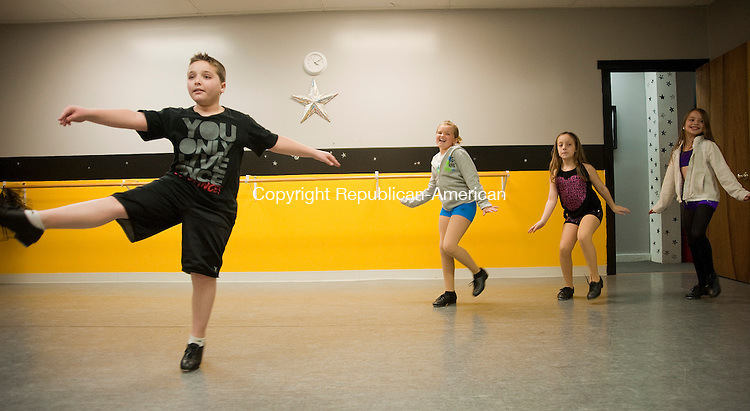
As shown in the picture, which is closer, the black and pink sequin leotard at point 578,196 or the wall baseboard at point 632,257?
the black and pink sequin leotard at point 578,196

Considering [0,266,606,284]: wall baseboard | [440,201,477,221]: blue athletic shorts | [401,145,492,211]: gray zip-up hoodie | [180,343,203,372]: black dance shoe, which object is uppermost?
[401,145,492,211]: gray zip-up hoodie

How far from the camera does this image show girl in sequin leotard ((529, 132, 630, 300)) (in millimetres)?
3600

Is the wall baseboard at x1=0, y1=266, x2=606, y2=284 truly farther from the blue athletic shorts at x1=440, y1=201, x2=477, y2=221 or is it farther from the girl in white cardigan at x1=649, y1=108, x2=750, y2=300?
the blue athletic shorts at x1=440, y1=201, x2=477, y2=221

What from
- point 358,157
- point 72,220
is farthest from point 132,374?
point 358,157

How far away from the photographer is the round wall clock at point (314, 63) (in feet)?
16.9

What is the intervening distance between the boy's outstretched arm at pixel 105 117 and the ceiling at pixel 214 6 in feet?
10.9

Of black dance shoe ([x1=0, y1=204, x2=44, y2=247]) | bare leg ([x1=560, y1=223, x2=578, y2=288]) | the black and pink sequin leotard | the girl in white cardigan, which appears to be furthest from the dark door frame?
black dance shoe ([x1=0, y1=204, x2=44, y2=247])

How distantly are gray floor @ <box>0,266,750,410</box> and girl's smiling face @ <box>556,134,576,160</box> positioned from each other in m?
1.07

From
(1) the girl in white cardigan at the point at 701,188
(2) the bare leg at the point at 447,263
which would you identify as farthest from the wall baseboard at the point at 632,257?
(2) the bare leg at the point at 447,263

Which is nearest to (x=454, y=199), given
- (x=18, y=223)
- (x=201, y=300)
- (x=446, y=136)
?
(x=446, y=136)

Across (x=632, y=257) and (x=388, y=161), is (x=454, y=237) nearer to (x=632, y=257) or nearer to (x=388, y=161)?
(x=388, y=161)

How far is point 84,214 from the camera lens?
1.82 meters

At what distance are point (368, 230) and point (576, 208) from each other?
6.93 feet

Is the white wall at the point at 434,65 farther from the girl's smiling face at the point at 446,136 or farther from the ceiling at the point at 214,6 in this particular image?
the girl's smiling face at the point at 446,136
